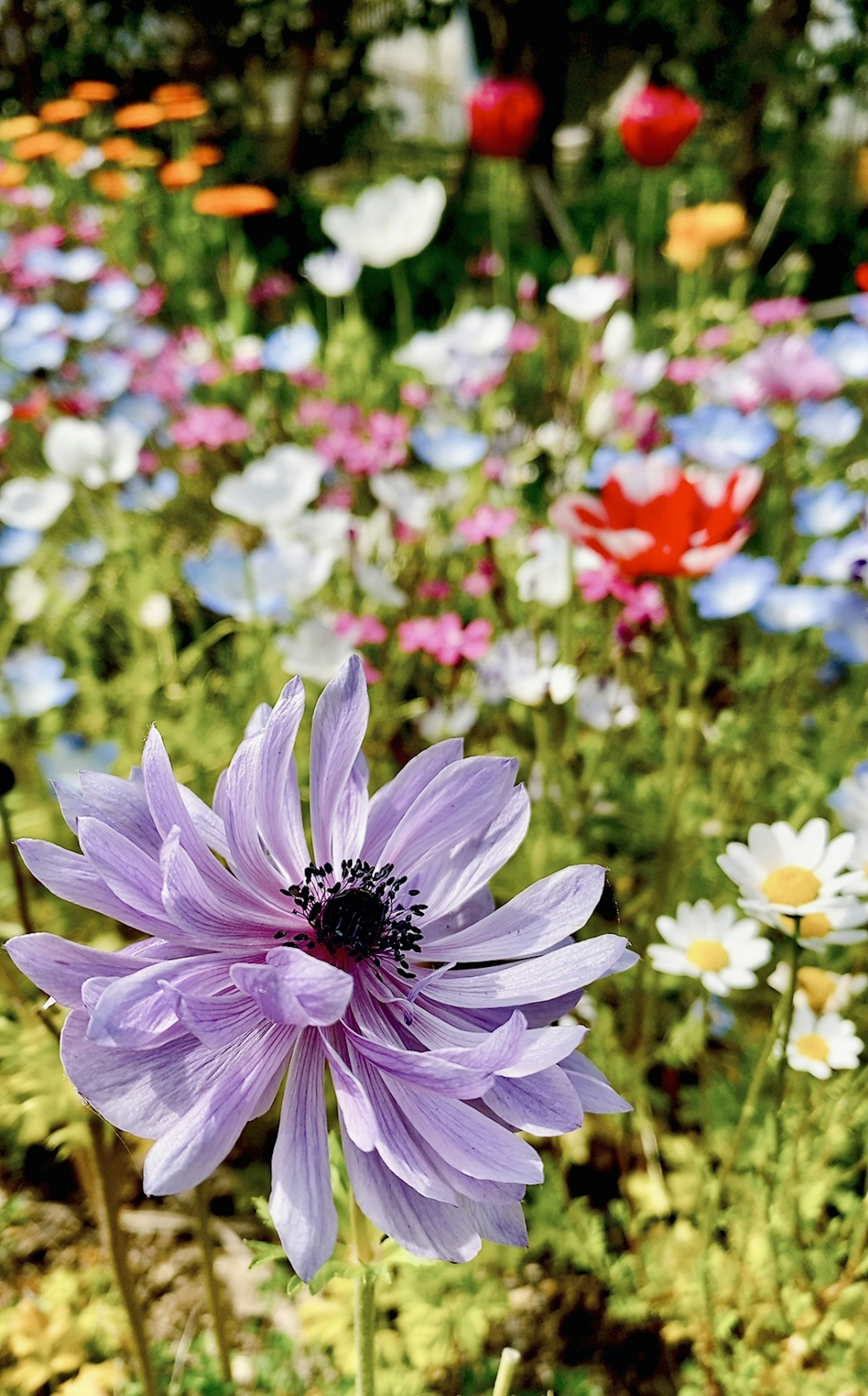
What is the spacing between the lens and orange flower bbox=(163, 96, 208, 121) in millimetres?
3691

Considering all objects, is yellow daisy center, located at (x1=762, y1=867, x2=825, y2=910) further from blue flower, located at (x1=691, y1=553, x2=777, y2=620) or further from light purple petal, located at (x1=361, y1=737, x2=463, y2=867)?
blue flower, located at (x1=691, y1=553, x2=777, y2=620)

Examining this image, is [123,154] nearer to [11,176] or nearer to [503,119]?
[11,176]

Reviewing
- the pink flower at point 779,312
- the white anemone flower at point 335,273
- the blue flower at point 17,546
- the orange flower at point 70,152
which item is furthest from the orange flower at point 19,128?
the pink flower at point 779,312

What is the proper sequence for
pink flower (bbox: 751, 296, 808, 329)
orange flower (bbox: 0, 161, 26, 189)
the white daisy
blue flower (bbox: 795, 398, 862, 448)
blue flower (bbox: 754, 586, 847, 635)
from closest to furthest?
the white daisy < blue flower (bbox: 754, 586, 847, 635) < blue flower (bbox: 795, 398, 862, 448) < pink flower (bbox: 751, 296, 808, 329) < orange flower (bbox: 0, 161, 26, 189)

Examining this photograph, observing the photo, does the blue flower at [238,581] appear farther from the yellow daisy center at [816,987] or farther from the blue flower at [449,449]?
the yellow daisy center at [816,987]

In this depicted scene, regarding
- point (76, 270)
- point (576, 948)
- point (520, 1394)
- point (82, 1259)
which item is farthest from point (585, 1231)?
point (76, 270)

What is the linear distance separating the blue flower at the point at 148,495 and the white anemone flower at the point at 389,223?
69cm

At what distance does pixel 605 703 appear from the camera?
4.96ft

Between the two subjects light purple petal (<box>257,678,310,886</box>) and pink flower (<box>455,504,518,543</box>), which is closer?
light purple petal (<box>257,678,310,886</box>)

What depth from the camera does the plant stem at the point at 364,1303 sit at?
2.04 ft

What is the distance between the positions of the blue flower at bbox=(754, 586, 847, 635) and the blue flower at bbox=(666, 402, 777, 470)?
0.83 ft

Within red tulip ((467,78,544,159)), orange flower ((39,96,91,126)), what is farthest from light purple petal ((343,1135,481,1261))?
orange flower ((39,96,91,126))

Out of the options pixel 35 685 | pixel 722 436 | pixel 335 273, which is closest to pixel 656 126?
pixel 335 273

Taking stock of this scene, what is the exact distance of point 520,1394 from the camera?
3.45ft
